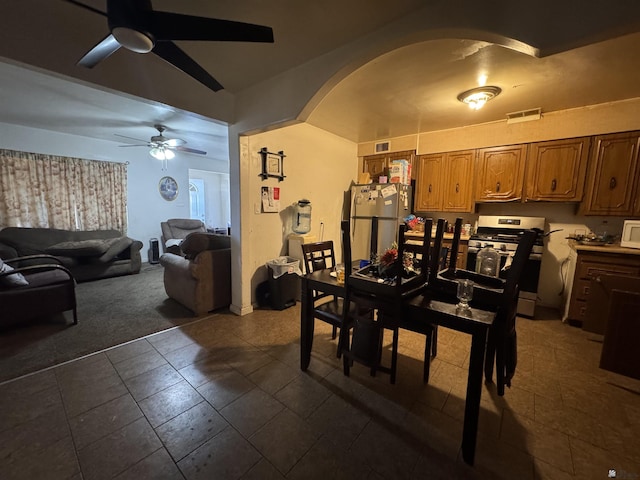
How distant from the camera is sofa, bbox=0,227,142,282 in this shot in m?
3.91

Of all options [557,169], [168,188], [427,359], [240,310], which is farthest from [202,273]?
[557,169]

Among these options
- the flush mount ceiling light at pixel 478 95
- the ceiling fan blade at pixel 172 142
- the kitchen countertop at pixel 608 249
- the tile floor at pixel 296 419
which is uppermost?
the flush mount ceiling light at pixel 478 95

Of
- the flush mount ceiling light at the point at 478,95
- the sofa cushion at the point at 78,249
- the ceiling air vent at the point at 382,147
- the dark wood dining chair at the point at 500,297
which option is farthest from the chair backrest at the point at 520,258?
the sofa cushion at the point at 78,249

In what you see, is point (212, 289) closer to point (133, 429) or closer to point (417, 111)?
point (133, 429)

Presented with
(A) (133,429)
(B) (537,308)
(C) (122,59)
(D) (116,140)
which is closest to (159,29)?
(C) (122,59)

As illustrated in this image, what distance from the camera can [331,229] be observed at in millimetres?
4340

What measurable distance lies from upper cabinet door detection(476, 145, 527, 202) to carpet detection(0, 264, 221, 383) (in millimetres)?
4037

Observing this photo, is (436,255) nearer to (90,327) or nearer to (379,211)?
(379,211)

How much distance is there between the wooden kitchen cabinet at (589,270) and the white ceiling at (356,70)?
1630mm

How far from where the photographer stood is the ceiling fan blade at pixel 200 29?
1.20 m

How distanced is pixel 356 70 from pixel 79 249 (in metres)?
4.83

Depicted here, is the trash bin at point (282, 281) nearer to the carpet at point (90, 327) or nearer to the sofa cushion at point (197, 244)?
the sofa cushion at point (197, 244)

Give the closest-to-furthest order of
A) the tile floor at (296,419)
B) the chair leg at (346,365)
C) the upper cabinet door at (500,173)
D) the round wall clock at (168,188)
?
the tile floor at (296,419) < the chair leg at (346,365) < the upper cabinet door at (500,173) < the round wall clock at (168,188)

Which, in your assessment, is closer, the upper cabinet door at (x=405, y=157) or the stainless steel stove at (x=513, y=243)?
the stainless steel stove at (x=513, y=243)
